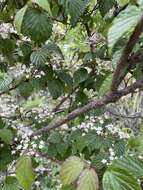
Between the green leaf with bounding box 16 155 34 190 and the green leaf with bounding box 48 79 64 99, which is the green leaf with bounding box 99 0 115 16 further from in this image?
the green leaf with bounding box 16 155 34 190

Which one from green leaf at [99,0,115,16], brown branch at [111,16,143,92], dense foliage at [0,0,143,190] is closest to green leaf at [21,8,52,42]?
dense foliage at [0,0,143,190]

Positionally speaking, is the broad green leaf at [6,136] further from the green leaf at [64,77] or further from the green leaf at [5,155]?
the green leaf at [64,77]

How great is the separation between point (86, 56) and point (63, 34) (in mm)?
232

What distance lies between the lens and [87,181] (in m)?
0.61

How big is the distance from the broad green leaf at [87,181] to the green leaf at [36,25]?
1.05 ft

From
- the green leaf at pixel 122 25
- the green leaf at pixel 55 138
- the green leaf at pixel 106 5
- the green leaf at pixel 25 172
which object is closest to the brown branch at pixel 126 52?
the green leaf at pixel 122 25

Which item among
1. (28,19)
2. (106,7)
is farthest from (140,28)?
(106,7)

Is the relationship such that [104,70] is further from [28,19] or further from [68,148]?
[28,19]

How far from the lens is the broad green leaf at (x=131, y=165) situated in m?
0.62

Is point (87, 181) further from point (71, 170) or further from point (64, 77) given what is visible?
point (64, 77)

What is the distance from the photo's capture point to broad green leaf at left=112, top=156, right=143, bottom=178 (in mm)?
621

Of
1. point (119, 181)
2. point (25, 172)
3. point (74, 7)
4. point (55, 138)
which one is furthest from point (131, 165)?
point (55, 138)

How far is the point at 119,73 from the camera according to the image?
0.52 metres

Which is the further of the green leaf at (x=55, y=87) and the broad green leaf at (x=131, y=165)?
the green leaf at (x=55, y=87)
